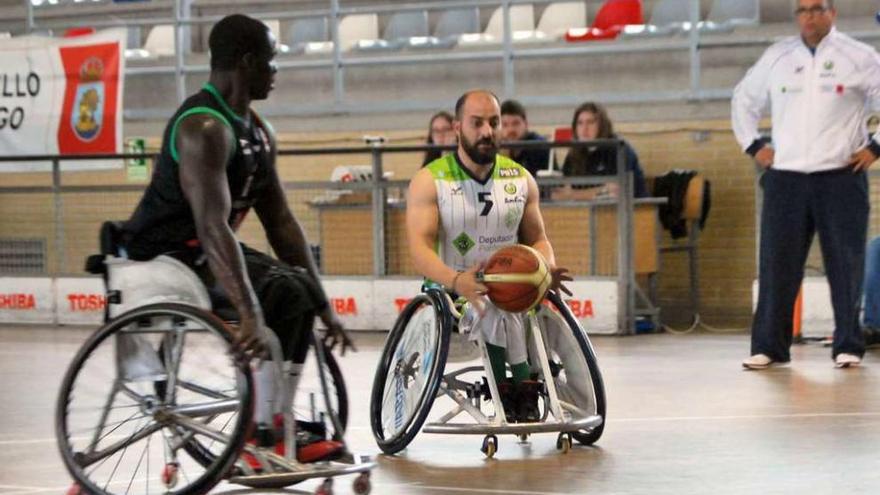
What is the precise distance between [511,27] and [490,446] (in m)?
9.77

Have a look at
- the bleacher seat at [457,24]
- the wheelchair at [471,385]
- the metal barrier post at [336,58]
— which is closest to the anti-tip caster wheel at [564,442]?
the wheelchair at [471,385]

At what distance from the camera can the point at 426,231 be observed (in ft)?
24.6

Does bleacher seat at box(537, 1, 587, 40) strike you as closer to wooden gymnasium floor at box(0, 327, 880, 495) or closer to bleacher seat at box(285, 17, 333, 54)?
bleacher seat at box(285, 17, 333, 54)

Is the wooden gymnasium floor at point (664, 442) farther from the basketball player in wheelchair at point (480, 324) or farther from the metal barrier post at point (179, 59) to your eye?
the metal barrier post at point (179, 59)

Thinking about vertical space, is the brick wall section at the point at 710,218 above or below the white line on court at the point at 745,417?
above

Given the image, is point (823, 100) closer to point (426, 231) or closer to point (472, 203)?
point (472, 203)

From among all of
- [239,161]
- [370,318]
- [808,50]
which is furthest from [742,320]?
[239,161]

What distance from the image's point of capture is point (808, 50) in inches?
403

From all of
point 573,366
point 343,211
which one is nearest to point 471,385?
point 573,366

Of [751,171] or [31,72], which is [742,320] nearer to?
[751,171]

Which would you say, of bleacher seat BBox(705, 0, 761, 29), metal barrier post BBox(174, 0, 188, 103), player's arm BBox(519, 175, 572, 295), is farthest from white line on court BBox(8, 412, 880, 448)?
metal barrier post BBox(174, 0, 188, 103)

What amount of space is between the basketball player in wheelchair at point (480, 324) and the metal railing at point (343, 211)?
201 inches

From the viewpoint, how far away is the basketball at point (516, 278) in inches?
274

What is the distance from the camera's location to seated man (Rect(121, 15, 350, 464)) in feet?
18.4
